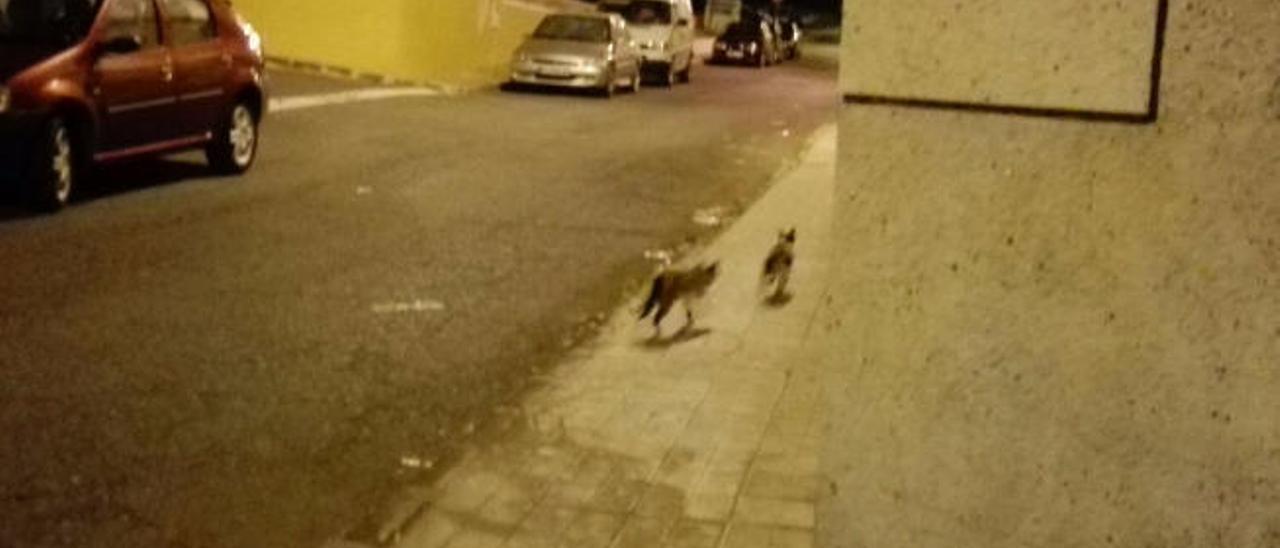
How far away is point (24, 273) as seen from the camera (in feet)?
34.8

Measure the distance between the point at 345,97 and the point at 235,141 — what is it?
1015 centimetres

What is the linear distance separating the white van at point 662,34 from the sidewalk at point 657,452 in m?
26.9

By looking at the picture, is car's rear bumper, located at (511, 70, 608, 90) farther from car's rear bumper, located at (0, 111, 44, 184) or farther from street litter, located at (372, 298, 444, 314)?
street litter, located at (372, 298, 444, 314)

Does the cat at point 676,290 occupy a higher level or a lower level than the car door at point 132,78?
lower

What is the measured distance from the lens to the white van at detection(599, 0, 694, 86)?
3681 centimetres

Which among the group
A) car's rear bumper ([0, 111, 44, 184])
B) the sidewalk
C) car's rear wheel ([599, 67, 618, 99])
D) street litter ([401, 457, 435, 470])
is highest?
car's rear bumper ([0, 111, 44, 184])

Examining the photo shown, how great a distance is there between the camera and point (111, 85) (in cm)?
1374

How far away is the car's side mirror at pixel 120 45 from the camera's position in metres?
13.7

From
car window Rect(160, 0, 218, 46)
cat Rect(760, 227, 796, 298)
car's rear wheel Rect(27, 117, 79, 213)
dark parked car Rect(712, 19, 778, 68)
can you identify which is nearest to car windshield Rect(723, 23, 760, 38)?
dark parked car Rect(712, 19, 778, 68)

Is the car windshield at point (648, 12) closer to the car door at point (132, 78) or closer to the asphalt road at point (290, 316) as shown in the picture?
the asphalt road at point (290, 316)

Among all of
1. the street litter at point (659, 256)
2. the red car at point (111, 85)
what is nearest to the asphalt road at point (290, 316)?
the street litter at point (659, 256)

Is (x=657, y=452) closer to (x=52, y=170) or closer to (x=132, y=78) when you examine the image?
(x=52, y=170)

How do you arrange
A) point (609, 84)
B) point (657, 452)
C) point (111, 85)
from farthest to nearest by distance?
1. point (609, 84)
2. point (111, 85)
3. point (657, 452)

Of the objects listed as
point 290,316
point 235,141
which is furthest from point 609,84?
point 290,316
